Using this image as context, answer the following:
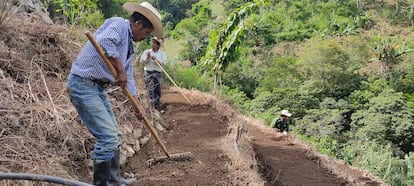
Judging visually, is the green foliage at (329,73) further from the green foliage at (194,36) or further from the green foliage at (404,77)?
the green foliage at (194,36)

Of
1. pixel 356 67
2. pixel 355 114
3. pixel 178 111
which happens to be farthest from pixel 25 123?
pixel 356 67

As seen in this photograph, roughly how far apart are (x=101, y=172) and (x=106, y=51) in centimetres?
90

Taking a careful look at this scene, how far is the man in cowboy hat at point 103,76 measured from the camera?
303cm

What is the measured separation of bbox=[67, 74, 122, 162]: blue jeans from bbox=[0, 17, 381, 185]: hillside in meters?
0.45

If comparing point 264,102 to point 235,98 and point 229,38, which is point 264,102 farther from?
point 229,38

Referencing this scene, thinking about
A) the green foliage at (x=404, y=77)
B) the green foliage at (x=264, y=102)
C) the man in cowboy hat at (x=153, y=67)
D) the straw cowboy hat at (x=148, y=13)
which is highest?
the straw cowboy hat at (x=148, y=13)

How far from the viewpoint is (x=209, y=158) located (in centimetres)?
537

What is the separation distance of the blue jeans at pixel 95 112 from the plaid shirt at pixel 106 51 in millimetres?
64

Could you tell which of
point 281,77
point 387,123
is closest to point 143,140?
point 387,123

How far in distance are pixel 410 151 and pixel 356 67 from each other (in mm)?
6575

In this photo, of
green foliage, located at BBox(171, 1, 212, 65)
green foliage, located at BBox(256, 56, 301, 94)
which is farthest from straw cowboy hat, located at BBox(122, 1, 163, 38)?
green foliage, located at BBox(171, 1, 212, 65)

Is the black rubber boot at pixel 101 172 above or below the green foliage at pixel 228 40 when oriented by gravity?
below

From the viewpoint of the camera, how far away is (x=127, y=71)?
11.0 ft

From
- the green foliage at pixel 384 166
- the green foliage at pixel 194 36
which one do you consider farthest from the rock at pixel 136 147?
the green foliage at pixel 194 36
